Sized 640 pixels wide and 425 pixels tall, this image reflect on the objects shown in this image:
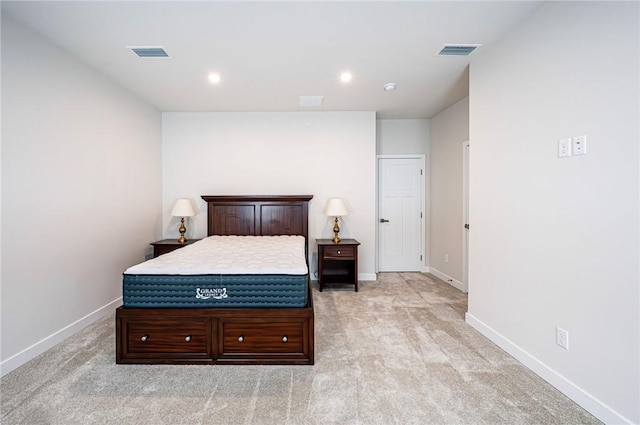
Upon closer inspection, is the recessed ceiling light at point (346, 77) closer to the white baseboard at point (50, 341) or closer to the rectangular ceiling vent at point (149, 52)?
the rectangular ceiling vent at point (149, 52)

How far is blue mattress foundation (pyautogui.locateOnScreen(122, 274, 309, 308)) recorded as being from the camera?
2.13m

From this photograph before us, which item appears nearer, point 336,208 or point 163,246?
point 163,246

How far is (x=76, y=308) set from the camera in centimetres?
269

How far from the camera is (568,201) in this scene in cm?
177

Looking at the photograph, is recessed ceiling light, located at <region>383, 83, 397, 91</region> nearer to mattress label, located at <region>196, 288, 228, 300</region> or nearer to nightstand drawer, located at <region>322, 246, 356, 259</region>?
nightstand drawer, located at <region>322, 246, 356, 259</region>

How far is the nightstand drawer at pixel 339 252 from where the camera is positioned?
156 inches

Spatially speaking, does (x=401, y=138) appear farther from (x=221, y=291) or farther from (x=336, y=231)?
(x=221, y=291)

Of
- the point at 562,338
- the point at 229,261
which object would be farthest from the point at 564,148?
the point at 229,261

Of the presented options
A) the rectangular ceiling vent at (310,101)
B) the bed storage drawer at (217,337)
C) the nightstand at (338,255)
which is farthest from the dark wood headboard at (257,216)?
the bed storage drawer at (217,337)

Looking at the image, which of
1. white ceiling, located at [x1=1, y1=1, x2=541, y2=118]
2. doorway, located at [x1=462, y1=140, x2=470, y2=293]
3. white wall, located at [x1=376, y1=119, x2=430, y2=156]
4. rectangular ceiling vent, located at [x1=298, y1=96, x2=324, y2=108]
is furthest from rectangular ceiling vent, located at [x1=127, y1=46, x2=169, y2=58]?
doorway, located at [x1=462, y1=140, x2=470, y2=293]

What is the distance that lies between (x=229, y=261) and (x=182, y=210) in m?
1.99

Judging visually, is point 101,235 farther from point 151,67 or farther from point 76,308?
point 151,67

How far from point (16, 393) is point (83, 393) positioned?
412 millimetres

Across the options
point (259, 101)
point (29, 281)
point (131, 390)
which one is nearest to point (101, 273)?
point (29, 281)
